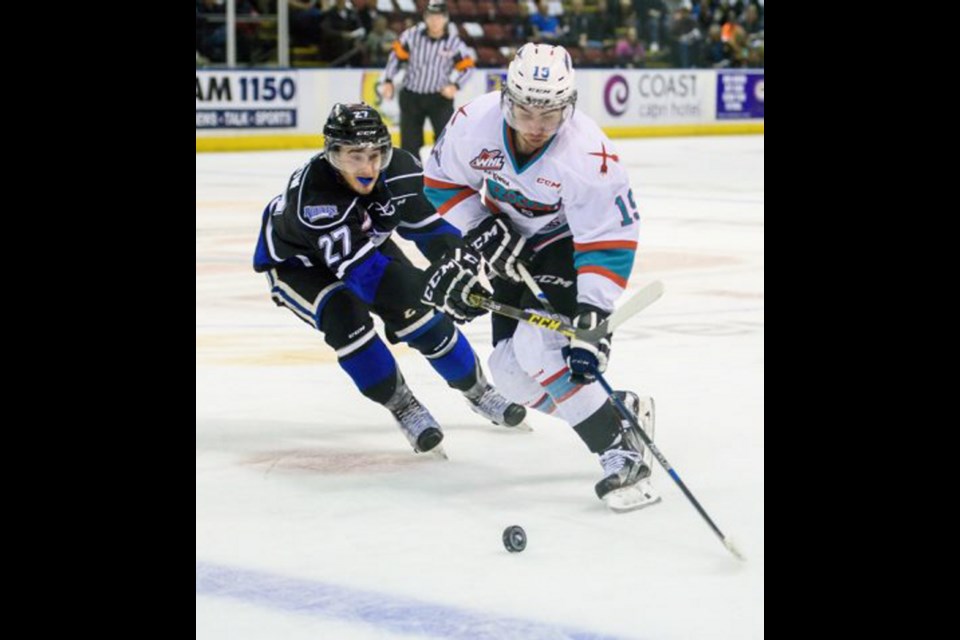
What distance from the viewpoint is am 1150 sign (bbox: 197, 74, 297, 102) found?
12.8 metres

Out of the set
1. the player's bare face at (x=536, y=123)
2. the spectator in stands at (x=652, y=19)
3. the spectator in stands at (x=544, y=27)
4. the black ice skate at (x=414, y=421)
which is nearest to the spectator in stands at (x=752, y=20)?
the spectator in stands at (x=652, y=19)

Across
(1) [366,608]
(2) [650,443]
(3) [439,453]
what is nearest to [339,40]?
(3) [439,453]

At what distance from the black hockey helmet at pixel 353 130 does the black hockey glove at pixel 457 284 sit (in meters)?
0.35

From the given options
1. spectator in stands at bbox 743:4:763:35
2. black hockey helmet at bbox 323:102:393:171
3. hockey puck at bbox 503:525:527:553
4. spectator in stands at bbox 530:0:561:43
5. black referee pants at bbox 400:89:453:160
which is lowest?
hockey puck at bbox 503:525:527:553

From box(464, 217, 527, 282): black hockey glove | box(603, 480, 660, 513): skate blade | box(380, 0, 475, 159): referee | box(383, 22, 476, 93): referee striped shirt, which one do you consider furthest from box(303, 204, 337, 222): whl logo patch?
box(383, 22, 476, 93): referee striped shirt

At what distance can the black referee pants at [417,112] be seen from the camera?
11.0 m

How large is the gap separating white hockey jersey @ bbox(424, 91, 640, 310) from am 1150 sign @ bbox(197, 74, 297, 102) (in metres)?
9.37

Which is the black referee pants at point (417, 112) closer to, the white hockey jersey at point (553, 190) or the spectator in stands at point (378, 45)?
the spectator in stands at point (378, 45)

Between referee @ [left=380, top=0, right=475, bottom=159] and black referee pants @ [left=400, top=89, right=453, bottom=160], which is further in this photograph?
black referee pants @ [left=400, top=89, right=453, bottom=160]

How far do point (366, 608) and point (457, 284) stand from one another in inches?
39.2

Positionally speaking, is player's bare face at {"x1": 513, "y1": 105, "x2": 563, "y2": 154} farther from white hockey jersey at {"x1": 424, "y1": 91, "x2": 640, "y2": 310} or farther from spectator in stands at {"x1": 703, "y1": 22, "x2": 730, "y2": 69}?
spectator in stands at {"x1": 703, "y1": 22, "x2": 730, "y2": 69}
